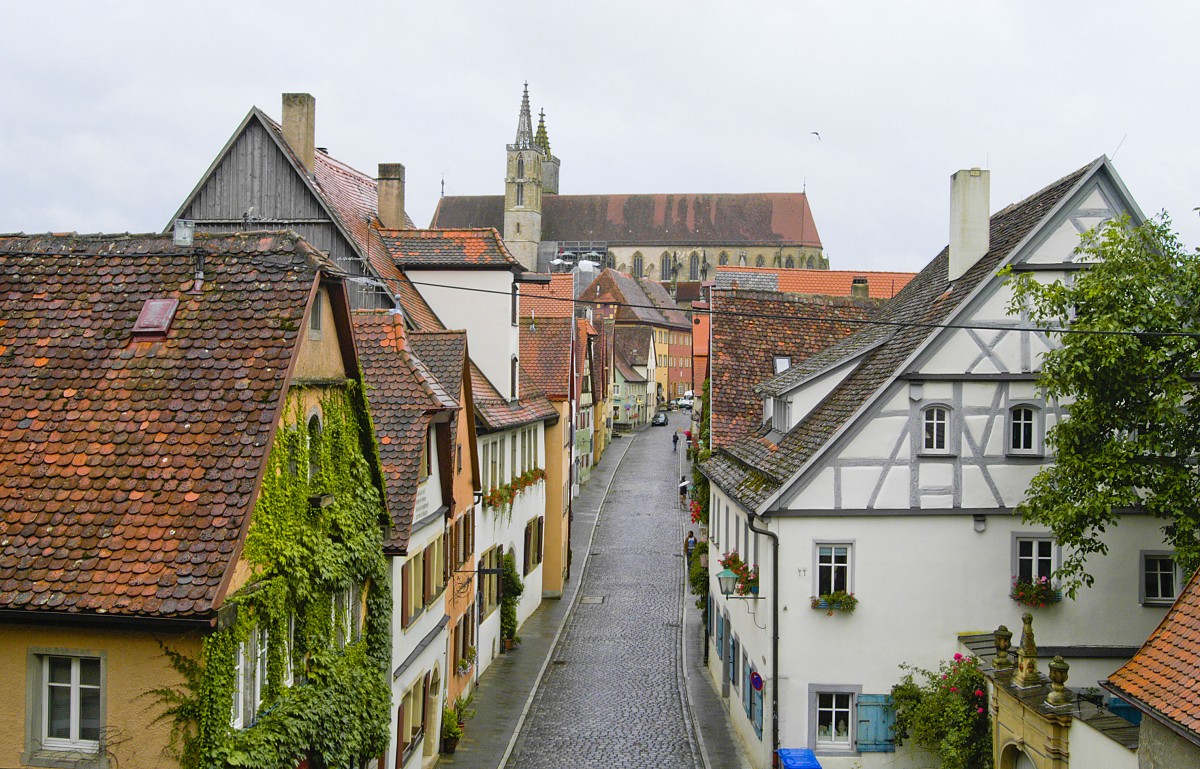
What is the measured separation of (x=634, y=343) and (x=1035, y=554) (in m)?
77.8

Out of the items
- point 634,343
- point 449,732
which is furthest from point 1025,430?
point 634,343

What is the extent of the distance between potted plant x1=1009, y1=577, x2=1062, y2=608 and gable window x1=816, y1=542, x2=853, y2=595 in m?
2.49

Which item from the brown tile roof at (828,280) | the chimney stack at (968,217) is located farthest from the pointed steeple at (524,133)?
the chimney stack at (968,217)

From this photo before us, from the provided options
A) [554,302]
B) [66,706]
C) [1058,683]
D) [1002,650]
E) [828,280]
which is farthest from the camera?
[828,280]

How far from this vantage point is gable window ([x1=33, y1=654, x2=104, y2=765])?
9.27 metres

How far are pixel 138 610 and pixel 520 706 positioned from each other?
48.4 ft

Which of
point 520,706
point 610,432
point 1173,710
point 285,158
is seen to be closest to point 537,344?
point 285,158

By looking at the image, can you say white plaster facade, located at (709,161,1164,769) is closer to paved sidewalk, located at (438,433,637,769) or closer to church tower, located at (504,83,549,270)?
paved sidewalk, located at (438,433,637,769)

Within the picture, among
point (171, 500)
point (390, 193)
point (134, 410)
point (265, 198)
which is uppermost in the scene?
point (390, 193)

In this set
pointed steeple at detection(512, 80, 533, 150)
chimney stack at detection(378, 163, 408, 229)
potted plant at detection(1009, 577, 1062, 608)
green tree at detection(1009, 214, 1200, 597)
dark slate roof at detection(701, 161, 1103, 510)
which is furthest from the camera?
pointed steeple at detection(512, 80, 533, 150)

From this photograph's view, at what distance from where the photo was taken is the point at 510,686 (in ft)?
79.9

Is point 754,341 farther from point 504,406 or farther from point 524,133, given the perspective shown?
point 524,133

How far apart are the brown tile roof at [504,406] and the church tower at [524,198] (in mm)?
92305

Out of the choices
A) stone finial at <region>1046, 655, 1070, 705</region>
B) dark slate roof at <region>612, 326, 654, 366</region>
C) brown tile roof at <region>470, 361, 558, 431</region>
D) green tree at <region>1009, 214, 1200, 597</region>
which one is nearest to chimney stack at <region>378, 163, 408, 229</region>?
→ brown tile roof at <region>470, 361, 558, 431</region>
